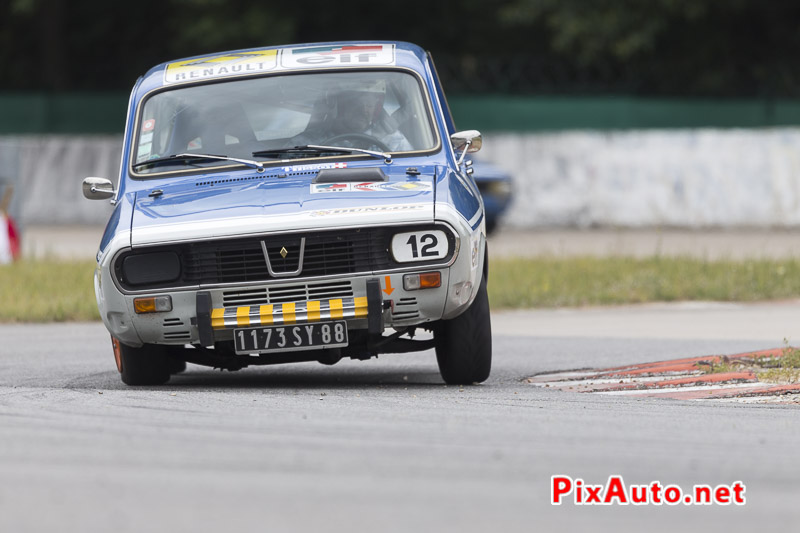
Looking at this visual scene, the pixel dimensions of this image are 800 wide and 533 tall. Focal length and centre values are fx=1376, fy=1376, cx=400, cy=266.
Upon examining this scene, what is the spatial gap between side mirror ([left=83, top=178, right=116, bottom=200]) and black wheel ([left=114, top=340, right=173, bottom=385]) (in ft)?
3.07

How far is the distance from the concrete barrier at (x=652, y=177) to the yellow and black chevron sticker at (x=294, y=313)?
16.1m

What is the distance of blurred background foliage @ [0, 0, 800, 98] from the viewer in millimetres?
25281

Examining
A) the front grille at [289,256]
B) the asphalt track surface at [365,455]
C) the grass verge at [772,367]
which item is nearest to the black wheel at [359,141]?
the front grille at [289,256]

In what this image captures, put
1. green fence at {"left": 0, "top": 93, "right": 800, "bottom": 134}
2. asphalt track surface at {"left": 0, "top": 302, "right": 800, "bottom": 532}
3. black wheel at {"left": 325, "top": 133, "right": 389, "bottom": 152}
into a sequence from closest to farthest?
asphalt track surface at {"left": 0, "top": 302, "right": 800, "bottom": 532}, black wheel at {"left": 325, "top": 133, "right": 389, "bottom": 152}, green fence at {"left": 0, "top": 93, "right": 800, "bottom": 134}

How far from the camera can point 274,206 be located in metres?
7.10

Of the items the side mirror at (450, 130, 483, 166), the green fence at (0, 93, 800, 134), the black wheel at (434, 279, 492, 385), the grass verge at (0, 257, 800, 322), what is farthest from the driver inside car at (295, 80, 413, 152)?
the green fence at (0, 93, 800, 134)

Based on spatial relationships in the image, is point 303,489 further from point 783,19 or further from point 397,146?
point 783,19

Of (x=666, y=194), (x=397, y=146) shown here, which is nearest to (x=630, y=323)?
(x=397, y=146)

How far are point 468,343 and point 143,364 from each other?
186 cm

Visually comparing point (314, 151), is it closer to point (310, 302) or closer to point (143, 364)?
point (310, 302)

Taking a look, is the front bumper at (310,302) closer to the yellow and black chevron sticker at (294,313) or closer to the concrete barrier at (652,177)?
the yellow and black chevron sticker at (294,313)

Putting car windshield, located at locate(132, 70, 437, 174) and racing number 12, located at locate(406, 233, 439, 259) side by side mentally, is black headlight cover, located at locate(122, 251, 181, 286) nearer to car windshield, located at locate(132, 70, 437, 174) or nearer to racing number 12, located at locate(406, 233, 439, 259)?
car windshield, located at locate(132, 70, 437, 174)

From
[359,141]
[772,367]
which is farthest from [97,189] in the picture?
[772,367]

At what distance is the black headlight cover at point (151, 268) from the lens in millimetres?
7043
